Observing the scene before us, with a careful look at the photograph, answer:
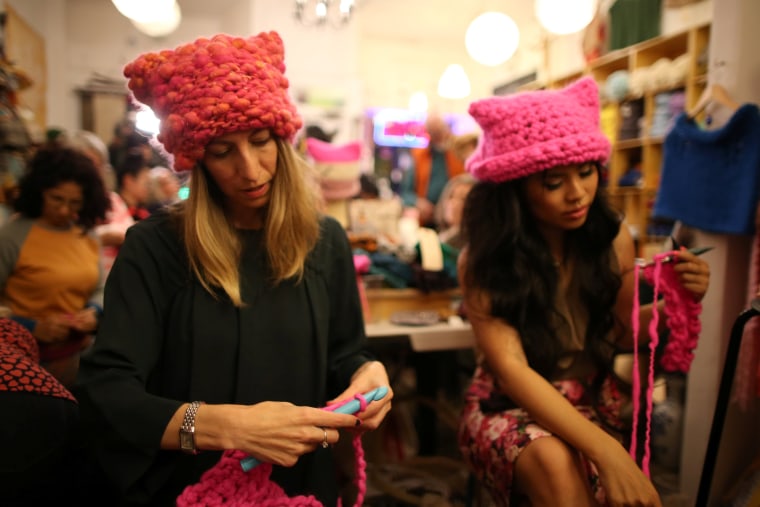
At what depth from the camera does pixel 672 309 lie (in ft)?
4.58

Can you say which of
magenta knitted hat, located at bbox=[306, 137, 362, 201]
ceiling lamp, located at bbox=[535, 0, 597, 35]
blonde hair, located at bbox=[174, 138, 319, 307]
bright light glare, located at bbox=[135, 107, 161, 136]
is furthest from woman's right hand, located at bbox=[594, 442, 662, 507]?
ceiling lamp, located at bbox=[535, 0, 597, 35]

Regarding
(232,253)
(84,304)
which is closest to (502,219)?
(232,253)

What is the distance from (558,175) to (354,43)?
5804 millimetres

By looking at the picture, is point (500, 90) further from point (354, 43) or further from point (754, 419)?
point (754, 419)

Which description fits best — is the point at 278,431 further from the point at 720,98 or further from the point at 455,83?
the point at 455,83

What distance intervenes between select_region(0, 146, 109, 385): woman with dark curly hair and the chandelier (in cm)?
247

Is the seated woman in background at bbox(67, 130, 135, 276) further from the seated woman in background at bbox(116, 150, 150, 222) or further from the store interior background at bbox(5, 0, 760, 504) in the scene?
the store interior background at bbox(5, 0, 760, 504)

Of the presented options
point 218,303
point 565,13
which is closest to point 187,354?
point 218,303

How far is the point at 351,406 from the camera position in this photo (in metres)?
1.02

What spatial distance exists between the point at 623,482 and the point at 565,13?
3.14 meters

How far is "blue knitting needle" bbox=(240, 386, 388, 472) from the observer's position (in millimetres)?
942

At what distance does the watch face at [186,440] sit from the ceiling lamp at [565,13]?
3443mm

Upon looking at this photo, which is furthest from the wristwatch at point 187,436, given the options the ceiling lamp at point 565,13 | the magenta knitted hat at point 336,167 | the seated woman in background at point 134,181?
the ceiling lamp at point 565,13

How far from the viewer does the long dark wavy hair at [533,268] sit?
4.69ft
